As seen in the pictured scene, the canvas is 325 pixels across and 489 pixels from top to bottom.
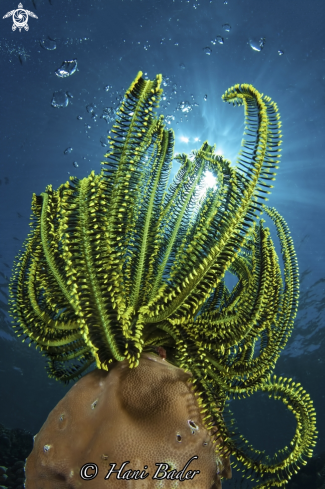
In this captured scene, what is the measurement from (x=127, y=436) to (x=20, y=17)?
1314 centimetres

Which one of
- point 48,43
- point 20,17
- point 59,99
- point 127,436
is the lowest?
point 127,436

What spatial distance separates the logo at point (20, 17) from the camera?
31.8ft

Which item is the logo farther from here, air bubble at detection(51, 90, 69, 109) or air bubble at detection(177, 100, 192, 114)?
air bubble at detection(177, 100, 192, 114)

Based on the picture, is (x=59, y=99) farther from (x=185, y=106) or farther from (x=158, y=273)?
(x=158, y=273)

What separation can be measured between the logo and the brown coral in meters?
12.5

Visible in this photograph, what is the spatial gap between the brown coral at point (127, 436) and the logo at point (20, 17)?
12520mm

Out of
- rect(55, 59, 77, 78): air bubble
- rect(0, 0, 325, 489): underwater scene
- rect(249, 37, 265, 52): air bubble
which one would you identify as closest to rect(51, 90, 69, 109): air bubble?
rect(55, 59, 77, 78): air bubble

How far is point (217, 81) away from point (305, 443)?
1069 centimetres

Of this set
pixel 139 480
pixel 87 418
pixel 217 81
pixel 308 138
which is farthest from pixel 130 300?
pixel 308 138

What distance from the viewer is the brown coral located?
1.72 metres

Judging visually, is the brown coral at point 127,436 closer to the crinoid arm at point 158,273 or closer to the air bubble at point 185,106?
the crinoid arm at point 158,273

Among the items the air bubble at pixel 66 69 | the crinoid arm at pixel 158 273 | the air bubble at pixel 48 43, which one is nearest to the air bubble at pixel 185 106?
the air bubble at pixel 66 69

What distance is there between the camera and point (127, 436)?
1754 millimetres

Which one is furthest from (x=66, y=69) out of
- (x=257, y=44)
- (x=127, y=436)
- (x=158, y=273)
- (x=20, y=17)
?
(x=127, y=436)
